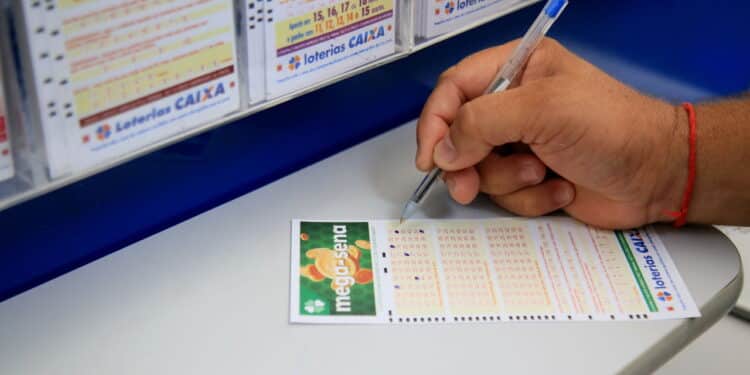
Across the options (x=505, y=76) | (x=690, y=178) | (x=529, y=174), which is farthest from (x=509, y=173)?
(x=690, y=178)

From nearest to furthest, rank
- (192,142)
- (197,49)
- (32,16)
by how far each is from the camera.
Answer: (32,16)
(197,49)
(192,142)

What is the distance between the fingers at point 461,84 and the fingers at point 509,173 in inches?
3.0

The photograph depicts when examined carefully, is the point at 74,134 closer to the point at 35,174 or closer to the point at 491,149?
the point at 35,174

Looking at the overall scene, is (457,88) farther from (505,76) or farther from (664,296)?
(664,296)

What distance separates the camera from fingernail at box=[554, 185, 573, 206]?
1.11 m

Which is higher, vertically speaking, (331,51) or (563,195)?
(331,51)

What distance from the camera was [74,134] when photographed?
794 millimetres

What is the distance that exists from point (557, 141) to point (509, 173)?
0.09 meters

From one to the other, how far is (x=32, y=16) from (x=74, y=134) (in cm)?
13

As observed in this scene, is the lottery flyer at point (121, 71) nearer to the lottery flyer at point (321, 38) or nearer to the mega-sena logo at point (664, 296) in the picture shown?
the lottery flyer at point (321, 38)

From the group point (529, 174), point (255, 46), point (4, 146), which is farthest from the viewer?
point (529, 174)

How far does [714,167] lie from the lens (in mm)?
1099

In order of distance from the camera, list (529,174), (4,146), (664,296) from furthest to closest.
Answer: (529,174) → (664,296) → (4,146)

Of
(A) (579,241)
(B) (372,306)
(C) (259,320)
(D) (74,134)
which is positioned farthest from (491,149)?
(D) (74,134)
